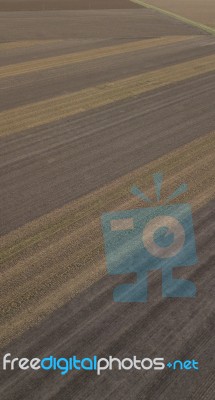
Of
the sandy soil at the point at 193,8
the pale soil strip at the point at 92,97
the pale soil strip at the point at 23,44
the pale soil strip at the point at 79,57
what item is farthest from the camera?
the sandy soil at the point at 193,8

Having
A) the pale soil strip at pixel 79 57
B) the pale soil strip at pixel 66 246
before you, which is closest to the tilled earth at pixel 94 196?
the pale soil strip at pixel 66 246

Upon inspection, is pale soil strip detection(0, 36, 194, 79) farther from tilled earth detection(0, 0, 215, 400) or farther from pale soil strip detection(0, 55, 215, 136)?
pale soil strip detection(0, 55, 215, 136)

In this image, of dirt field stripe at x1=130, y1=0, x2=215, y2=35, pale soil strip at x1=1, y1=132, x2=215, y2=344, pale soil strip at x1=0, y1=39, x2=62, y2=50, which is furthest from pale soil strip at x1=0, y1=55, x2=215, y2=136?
dirt field stripe at x1=130, y1=0, x2=215, y2=35

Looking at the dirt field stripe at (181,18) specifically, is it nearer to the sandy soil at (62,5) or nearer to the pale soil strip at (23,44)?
the sandy soil at (62,5)

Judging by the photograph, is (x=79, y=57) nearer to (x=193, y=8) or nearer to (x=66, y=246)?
(x=66, y=246)

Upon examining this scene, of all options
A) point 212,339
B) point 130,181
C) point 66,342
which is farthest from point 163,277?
point 130,181

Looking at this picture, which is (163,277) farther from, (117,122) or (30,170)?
(117,122)
